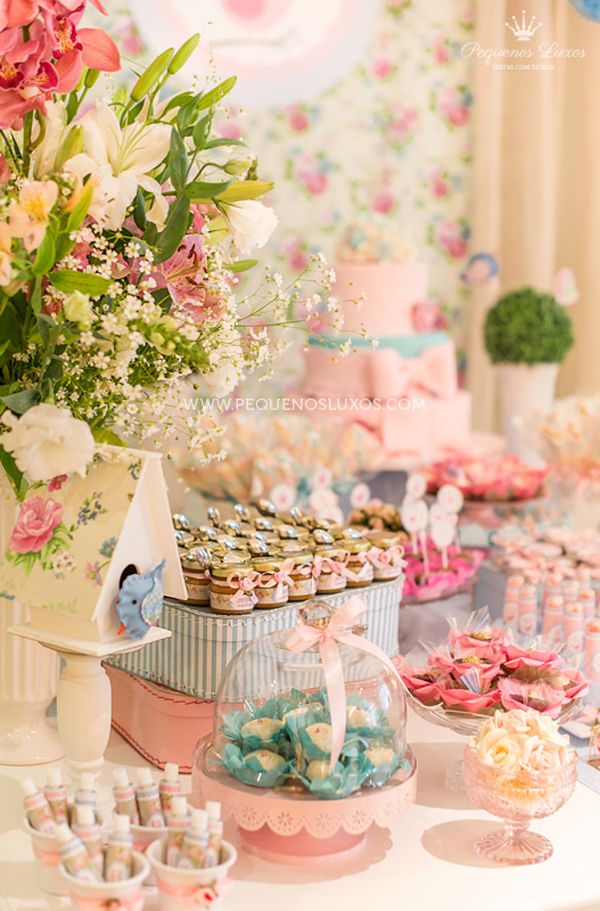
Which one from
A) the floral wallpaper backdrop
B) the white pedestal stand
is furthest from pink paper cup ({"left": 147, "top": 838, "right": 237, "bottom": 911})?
the floral wallpaper backdrop

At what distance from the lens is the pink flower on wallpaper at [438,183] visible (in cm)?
468

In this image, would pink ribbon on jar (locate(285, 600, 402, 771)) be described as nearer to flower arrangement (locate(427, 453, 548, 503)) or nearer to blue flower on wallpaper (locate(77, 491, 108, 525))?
blue flower on wallpaper (locate(77, 491, 108, 525))

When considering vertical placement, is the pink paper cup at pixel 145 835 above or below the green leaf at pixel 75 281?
below

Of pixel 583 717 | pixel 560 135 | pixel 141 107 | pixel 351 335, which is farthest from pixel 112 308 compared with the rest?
pixel 560 135

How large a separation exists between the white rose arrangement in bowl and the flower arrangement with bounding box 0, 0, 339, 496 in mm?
473

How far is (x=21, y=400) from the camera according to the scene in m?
1.17

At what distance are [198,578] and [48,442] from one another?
0.33 metres

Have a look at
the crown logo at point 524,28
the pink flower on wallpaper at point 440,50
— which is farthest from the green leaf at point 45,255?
the pink flower on wallpaper at point 440,50

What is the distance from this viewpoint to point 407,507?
214 centimetres

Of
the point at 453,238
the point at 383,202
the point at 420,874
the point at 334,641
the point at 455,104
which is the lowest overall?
the point at 420,874

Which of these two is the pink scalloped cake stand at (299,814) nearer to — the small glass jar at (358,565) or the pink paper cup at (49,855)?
the pink paper cup at (49,855)

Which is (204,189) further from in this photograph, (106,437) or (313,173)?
(313,173)

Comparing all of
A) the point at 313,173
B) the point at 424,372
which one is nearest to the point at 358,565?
the point at 424,372

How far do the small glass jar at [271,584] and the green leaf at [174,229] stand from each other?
0.41m
